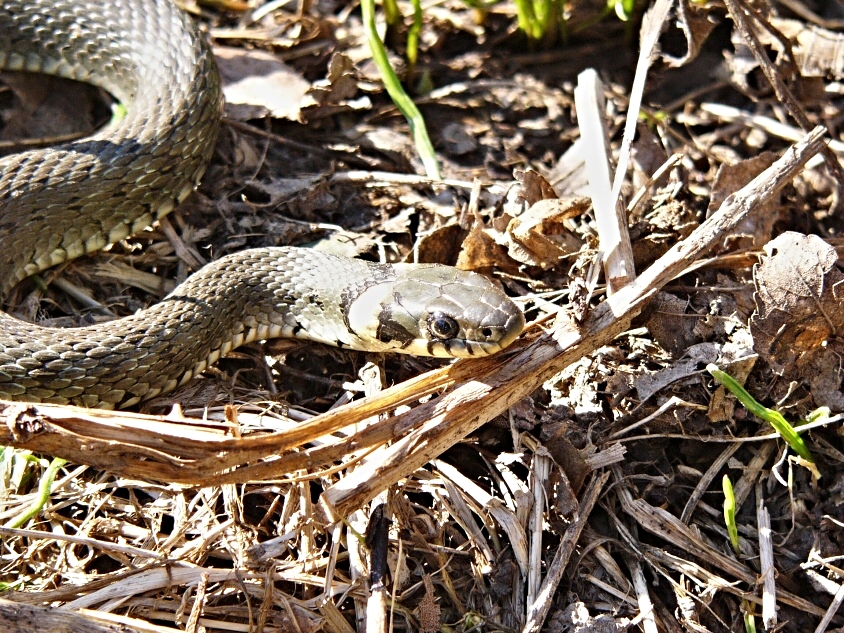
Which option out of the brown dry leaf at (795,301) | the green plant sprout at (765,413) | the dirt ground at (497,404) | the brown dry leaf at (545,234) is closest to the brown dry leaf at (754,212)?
the dirt ground at (497,404)

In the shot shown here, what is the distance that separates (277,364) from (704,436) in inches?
77.6

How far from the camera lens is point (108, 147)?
425 centimetres

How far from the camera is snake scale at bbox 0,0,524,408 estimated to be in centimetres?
358

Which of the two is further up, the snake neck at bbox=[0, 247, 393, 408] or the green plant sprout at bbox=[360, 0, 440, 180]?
the green plant sprout at bbox=[360, 0, 440, 180]

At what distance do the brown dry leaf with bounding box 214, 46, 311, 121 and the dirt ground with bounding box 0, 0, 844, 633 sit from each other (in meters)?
0.02

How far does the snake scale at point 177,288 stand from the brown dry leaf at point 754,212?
1.33m

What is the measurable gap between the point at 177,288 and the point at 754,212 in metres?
2.82

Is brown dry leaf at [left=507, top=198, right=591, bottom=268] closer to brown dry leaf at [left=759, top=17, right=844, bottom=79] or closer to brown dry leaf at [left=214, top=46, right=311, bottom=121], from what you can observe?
brown dry leaf at [left=214, top=46, right=311, bottom=121]

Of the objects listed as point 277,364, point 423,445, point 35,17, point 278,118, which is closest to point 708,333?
point 423,445

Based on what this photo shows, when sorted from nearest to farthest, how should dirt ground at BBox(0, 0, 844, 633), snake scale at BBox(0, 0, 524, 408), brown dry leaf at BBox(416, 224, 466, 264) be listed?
dirt ground at BBox(0, 0, 844, 633) → snake scale at BBox(0, 0, 524, 408) → brown dry leaf at BBox(416, 224, 466, 264)

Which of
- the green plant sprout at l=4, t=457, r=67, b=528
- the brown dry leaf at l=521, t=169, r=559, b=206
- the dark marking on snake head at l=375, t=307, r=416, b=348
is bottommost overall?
the green plant sprout at l=4, t=457, r=67, b=528

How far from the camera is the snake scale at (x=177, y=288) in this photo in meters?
3.58

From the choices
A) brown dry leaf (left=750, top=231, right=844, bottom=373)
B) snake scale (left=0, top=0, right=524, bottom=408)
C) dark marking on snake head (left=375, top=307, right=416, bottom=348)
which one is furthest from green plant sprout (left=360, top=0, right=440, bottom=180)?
brown dry leaf (left=750, top=231, right=844, bottom=373)

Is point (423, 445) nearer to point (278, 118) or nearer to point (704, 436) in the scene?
point (704, 436)
